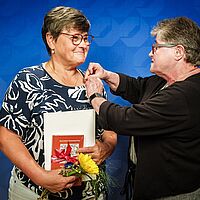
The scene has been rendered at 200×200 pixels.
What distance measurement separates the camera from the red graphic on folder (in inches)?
67.4

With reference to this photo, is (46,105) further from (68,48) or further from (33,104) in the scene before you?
(68,48)

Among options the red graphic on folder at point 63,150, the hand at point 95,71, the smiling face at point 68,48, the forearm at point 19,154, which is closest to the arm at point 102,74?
the hand at point 95,71

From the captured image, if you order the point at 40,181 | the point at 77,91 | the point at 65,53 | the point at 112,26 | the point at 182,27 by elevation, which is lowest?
the point at 40,181

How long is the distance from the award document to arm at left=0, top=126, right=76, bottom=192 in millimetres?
52

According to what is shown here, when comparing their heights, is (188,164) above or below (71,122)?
below

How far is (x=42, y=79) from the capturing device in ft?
5.86

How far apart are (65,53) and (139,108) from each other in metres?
0.43

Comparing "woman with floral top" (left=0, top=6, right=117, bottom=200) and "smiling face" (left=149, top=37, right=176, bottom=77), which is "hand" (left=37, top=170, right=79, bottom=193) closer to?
"woman with floral top" (left=0, top=6, right=117, bottom=200)

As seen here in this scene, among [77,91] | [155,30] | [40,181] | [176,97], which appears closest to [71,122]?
[77,91]

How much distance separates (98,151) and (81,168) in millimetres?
183

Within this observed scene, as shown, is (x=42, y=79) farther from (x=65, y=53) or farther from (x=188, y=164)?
(x=188, y=164)

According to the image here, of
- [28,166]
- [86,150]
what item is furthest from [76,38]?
[28,166]

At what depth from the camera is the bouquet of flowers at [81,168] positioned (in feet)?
5.39

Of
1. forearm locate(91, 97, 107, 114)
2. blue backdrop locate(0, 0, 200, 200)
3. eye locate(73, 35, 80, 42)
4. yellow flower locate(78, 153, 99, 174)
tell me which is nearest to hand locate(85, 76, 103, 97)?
forearm locate(91, 97, 107, 114)
